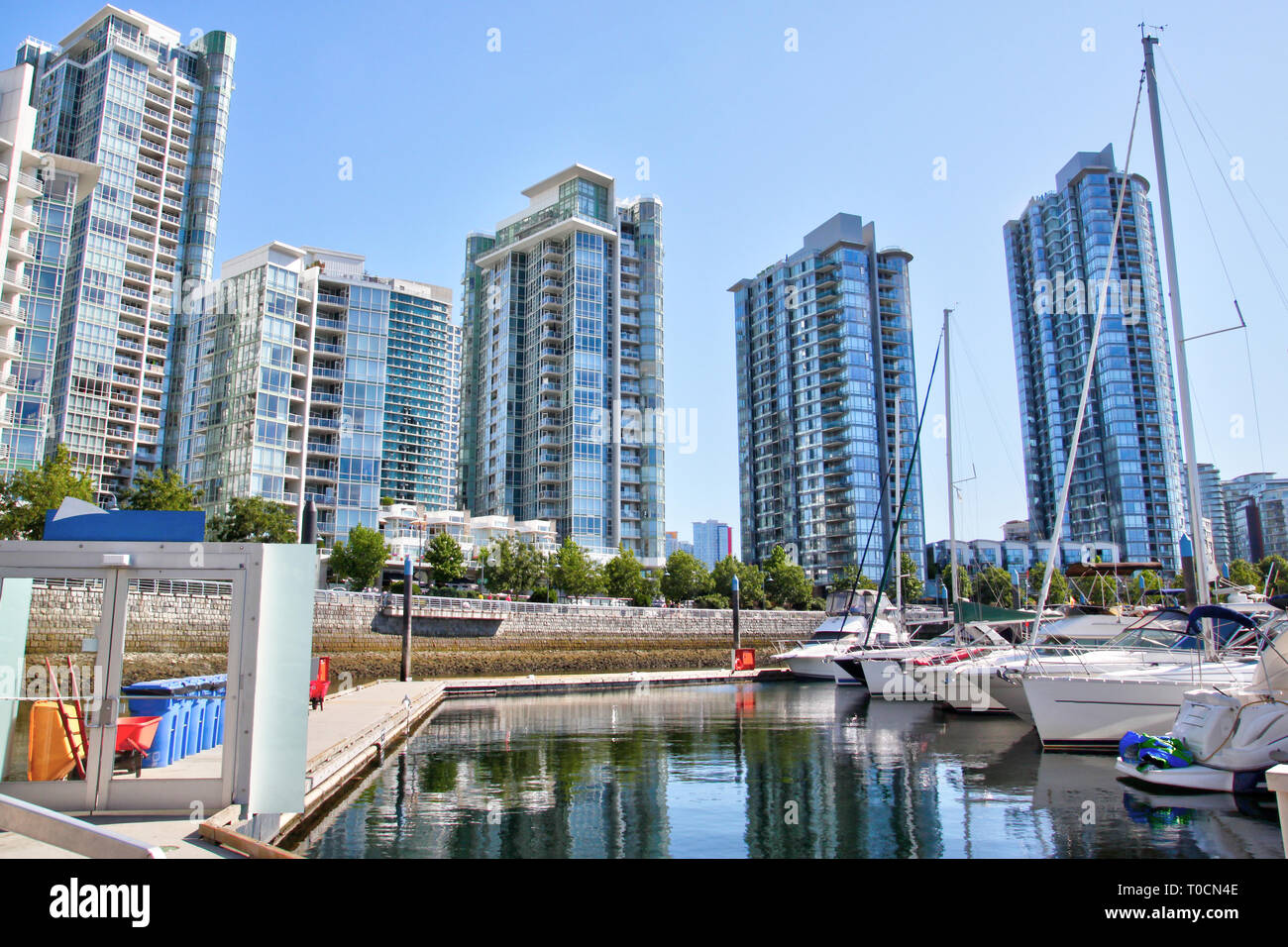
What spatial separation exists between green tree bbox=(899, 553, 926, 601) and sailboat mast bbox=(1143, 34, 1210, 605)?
7627cm

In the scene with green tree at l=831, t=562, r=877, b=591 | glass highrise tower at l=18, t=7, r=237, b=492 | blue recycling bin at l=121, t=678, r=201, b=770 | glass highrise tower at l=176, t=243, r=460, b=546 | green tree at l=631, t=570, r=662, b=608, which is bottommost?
blue recycling bin at l=121, t=678, r=201, b=770

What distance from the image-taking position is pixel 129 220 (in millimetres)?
89750

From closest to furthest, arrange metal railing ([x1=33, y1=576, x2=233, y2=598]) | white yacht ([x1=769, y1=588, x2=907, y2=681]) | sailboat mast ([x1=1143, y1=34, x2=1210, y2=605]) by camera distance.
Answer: metal railing ([x1=33, y1=576, x2=233, y2=598]) < sailboat mast ([x1=1143, y1=34, x2=1210, y2=605]) < white yacht ([x1=769, y1=588, x2=907, y2=681])

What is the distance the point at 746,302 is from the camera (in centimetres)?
13362

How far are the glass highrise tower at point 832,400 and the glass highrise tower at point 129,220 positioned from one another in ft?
242

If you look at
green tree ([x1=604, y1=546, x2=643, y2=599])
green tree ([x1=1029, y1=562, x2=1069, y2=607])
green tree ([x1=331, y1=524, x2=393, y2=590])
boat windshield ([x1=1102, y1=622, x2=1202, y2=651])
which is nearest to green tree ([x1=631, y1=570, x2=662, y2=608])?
green tree ([x1=604, y1=546, x2=643, y2=599])

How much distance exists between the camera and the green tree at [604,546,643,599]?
235 feet

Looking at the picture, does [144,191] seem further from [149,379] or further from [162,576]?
[162,576]

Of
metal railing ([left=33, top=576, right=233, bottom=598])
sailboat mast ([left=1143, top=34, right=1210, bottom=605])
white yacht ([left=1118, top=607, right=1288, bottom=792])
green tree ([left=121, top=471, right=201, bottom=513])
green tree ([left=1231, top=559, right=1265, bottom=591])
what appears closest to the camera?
metal railing ([left=33, top=576, right=233, bottom=598])

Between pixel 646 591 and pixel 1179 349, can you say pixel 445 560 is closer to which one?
pixel 646 591

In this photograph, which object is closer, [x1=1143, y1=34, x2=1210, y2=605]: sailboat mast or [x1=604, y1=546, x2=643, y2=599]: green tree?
[x1=1143, y1=34, x2=1210, y2=605]: sailboat mast

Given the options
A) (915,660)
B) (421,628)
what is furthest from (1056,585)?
(421,628)

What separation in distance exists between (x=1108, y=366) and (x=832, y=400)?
36.6 metres

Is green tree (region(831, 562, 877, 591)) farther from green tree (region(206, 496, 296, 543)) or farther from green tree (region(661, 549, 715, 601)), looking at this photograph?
green tree (region(206, 496, 296, 543))
